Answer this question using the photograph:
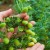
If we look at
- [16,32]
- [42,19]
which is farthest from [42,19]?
[16,32]

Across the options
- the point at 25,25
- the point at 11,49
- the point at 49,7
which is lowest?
the point at 11,49

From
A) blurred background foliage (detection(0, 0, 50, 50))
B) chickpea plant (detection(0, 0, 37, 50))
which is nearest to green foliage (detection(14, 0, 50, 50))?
blurred background foliage (detection(0, 0, 50, 50))

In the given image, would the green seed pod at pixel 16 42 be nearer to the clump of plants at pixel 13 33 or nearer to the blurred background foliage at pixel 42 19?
the clump of plants at pixel 13 33

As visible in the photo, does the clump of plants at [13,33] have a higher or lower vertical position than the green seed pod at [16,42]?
higher

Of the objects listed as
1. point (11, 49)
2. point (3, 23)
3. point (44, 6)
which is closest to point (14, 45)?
point (11, 49)

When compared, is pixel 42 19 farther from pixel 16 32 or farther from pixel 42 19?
pixel 16 32

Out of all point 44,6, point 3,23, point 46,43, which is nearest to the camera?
point 3,23

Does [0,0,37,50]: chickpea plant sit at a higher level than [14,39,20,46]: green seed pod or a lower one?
higher

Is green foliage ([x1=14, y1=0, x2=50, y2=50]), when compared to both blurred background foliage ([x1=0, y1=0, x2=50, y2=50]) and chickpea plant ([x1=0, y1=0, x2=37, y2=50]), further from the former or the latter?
chickpea plant ([x1=0, y1=0, x2=37, y2=50])

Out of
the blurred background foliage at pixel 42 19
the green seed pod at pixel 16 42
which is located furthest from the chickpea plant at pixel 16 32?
the blurred background foliage at pixel 42 19

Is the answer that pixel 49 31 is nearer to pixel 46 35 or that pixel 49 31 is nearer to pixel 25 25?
pixel 46 35

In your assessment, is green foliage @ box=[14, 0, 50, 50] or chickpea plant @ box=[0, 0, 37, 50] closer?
chickpea plant @ box=[0, 0, 37, 50]
